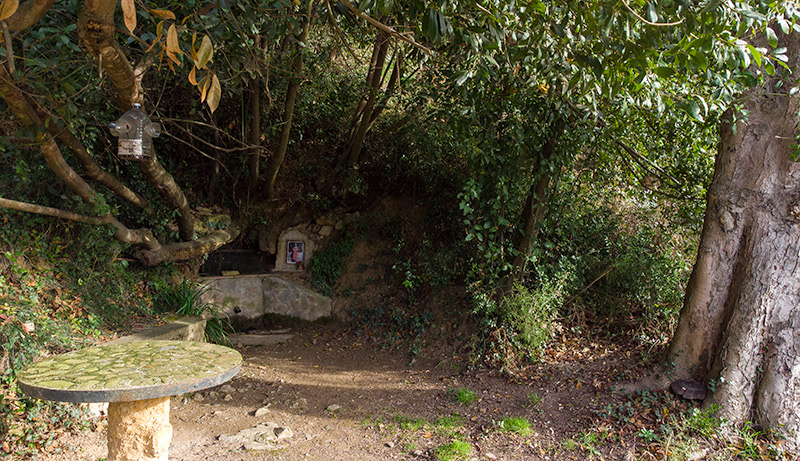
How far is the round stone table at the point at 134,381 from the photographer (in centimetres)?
245

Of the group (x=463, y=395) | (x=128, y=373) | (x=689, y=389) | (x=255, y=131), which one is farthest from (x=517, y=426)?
(x=255, y=131)

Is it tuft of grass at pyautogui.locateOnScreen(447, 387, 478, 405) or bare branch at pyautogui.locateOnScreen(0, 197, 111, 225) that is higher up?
bare branch at pyautogui.locateOnScreen(0, 197, 111, 225)

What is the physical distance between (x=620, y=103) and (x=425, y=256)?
3031 millimetres

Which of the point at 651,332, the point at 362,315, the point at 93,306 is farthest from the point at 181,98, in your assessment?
the point at 651,332

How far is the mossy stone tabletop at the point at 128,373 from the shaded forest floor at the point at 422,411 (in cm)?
89

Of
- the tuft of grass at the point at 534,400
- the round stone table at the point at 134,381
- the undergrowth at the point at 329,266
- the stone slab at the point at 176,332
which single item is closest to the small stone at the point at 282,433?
the round stone table at the point at 134,381

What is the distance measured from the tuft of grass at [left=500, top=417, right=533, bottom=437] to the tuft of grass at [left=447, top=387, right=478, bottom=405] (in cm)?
49

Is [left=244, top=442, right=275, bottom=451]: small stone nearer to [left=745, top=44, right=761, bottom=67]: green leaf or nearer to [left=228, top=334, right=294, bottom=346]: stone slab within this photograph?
[left=228, top=334, right=294, bottom=346]: stone slab

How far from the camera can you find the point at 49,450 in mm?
3371

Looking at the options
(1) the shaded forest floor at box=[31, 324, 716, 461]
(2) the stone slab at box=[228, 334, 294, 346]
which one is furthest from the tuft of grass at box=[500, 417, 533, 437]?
Answer: (2) the stone slab at box=[228, 334, 294, 346]

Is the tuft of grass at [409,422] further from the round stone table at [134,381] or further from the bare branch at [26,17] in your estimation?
the bare branch at [26,17]

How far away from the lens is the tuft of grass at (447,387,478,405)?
4.55 metres

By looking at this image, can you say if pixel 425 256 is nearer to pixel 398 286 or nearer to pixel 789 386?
pixel 398 286

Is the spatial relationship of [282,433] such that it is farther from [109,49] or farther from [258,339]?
[109,49]
